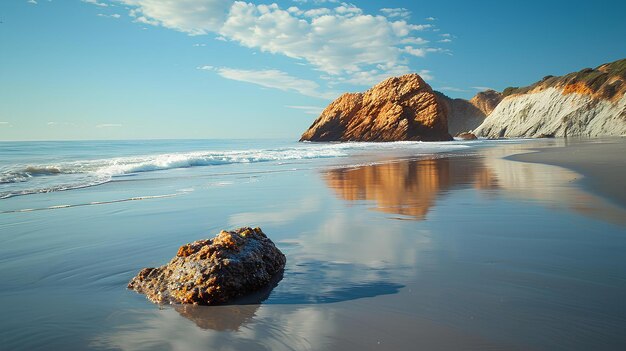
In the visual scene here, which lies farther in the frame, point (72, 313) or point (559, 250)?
point (559, 250)

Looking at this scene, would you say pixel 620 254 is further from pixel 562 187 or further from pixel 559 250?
pixel 562 187

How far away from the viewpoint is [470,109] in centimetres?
14100

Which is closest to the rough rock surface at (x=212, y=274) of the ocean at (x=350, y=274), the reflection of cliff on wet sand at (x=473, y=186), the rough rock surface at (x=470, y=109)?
the ocean at (x=350, y=274)

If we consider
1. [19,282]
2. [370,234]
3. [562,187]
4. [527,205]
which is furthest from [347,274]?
[562,187]

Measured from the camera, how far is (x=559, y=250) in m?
3.81

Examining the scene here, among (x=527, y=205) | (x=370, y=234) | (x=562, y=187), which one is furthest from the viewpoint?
(x=562, y=187)

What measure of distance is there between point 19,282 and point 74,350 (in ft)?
5.39

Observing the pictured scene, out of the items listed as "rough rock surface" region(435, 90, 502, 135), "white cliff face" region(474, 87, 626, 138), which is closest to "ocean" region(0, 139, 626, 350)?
"white cliff face" region(474, 87, 626, 138)

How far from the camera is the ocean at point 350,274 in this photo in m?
2.31

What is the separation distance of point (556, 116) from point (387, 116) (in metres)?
23.3

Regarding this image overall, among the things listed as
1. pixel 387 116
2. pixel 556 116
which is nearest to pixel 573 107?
pixel 556 116

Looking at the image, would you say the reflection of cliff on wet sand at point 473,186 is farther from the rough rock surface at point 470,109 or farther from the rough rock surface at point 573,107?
the rough rock surface at point 470,109

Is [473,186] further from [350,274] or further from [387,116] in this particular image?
[387,116]

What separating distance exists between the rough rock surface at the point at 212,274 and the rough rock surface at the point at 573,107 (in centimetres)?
5636
